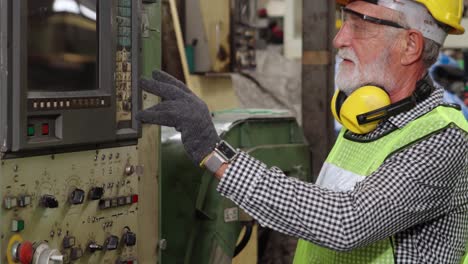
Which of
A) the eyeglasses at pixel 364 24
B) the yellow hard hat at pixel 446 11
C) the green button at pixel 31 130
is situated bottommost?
the green button at pixel 31 130

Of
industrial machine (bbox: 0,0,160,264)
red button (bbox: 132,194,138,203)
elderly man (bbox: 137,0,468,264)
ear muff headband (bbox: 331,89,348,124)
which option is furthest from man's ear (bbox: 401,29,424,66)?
red button (bbox: 132,194,138,203)

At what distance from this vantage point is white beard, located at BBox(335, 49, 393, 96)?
2537mm

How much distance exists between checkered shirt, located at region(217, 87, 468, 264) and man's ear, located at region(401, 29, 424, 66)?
0.29 meters

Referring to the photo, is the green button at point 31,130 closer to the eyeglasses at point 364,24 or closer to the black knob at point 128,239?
the black knob at point 128,239

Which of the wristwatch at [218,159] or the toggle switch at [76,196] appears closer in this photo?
the wristwatch at [218,159]

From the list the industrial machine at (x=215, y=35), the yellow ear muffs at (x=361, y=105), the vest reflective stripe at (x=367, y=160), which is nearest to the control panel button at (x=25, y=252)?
the vest reflective stripe at (x=367, y=160)

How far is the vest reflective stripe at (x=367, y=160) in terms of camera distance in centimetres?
239

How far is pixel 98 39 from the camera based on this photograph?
8.39ft

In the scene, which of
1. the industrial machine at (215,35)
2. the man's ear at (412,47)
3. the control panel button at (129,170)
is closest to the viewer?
the man's ear at (412,47)

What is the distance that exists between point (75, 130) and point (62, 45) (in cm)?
27

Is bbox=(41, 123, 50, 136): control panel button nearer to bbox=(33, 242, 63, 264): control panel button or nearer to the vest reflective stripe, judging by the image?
bbox=(33, 242, 63, 264): control panel button

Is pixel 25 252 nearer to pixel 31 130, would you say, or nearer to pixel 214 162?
pixel 31 130

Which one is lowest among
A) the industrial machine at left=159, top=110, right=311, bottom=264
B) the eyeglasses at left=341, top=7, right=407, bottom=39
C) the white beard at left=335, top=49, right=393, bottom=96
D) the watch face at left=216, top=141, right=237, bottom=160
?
the industrial machine at left=159, top=110, right=311, bottom=264

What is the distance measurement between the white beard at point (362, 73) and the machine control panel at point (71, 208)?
0.80 m
